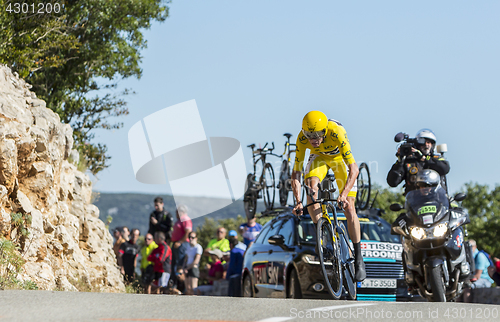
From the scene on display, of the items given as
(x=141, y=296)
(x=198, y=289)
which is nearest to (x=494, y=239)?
(x=198, y=289)

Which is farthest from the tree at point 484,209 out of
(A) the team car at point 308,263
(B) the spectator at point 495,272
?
(A) the team car at point 308,263

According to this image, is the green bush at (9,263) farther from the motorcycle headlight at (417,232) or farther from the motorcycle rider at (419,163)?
the motorcycle rider at (419,163)

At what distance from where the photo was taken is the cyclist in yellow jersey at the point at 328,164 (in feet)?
26.0

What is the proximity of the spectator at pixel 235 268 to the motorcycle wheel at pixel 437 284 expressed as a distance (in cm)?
527

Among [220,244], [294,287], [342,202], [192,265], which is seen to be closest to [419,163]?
[342,202]

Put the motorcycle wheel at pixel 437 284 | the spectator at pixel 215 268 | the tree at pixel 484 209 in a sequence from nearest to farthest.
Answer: the motorcycle wheel at pixel 437 284 < the spectator at pixel 215 268 < the tree at pixel 484 209

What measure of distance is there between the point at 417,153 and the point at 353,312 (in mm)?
4349

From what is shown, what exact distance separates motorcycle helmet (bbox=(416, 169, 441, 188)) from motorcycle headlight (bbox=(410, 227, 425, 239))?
0.68 metres

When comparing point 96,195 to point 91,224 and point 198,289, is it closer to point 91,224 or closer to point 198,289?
point 91,224

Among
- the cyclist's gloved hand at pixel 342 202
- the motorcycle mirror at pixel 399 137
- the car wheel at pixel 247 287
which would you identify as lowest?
the car wheel at pixel 247 287

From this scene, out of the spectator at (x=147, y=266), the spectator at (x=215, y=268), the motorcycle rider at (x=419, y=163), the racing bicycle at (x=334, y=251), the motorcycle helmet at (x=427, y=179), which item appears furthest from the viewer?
the spectator at (x=215, y=268)

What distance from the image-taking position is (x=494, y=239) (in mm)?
55469

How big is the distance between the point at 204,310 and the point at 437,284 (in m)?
3.59

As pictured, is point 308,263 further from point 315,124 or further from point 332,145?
point 315,124
